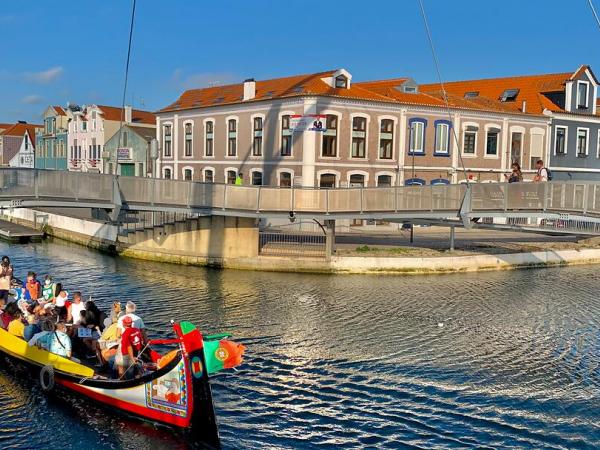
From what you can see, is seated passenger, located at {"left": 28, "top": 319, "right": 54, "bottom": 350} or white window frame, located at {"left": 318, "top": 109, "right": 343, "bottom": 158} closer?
seated passenger, located at {"left": 28, "top": 319, "right": 54, "bottom": 350}

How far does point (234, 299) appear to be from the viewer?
93.4 ft

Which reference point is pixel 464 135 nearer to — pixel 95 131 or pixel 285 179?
pixel 285 179

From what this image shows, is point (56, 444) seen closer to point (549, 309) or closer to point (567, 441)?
point (567, 441)

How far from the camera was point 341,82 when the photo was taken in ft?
149

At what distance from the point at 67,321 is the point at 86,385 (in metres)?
3.52

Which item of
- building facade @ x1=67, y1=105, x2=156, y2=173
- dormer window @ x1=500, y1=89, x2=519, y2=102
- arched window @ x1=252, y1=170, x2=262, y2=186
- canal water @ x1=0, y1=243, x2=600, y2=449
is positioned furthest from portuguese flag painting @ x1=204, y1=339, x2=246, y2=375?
building facade @ x1=67, y1=105, x2=156, y2=173

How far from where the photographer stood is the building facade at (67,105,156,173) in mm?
72562

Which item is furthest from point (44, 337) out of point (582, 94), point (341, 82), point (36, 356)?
point (582, 94)

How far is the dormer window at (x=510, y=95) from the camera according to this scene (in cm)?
5559

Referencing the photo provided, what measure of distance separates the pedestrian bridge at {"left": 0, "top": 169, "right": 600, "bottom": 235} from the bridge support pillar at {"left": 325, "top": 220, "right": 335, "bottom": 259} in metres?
0.78

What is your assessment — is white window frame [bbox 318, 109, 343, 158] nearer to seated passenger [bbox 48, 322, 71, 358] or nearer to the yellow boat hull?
the yellow boat hull

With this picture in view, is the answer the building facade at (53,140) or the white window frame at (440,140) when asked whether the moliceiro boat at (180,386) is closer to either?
the white window frame at (440,140)

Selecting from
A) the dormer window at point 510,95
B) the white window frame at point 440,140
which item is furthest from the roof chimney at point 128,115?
the dormer window at point 510,95

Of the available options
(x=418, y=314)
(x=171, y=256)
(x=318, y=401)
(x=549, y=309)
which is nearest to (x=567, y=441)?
(x=318, y=401)
